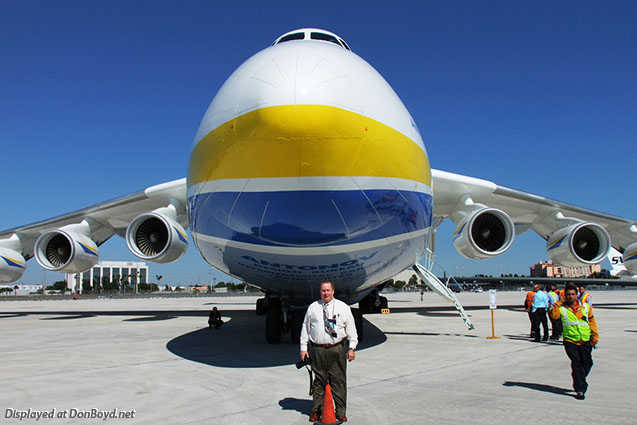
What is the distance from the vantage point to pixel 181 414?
12.6ft

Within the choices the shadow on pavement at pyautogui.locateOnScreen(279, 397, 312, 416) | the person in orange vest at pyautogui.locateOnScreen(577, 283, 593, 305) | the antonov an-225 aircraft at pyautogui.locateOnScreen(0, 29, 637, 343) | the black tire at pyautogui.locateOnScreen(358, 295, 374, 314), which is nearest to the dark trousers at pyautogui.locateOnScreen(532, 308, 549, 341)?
the person in orange vest at pyautogui.locateOnScreen(577, 283, 593, 305)

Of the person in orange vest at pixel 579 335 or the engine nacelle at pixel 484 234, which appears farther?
the engine nacelle at pixel 484 234

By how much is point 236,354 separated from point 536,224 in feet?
33.2

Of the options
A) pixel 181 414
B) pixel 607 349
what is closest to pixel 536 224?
pixel 607 349

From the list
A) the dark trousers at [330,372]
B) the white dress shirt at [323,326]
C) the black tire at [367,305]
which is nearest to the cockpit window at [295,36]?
the white dress shirt at [323,326]

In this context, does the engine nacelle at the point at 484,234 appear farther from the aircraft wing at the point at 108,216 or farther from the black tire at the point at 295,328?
the aircraft wing at the point at 108,216

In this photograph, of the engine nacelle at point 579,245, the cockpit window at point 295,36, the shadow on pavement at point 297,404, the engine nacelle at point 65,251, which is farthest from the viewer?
the engine nacelle at point 65,251

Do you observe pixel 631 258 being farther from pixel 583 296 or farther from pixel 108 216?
pixel 108 216

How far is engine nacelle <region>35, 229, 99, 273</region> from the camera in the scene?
38.4 ft

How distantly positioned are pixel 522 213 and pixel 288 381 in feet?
34.2

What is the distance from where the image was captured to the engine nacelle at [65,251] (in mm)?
11707

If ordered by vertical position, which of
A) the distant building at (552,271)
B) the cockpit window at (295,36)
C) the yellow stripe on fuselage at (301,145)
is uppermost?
the cockpit window at (295,36)

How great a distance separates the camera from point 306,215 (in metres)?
4.79

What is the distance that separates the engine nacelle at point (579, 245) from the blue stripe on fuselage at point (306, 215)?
744 centimetres
